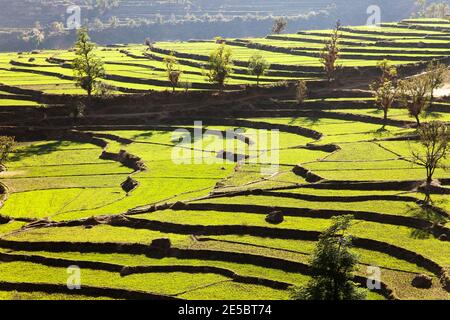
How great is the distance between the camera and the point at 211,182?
59.7 metres

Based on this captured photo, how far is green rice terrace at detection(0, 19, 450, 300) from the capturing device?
3978 centimetres

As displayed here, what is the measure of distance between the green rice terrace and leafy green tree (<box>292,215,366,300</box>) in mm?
5716

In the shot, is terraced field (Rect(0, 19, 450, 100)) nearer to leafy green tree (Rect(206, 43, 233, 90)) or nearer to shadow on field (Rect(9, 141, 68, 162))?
leafy green tree (Rect(206, 43, 233, 90))

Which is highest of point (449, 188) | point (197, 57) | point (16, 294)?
point (197, 57)

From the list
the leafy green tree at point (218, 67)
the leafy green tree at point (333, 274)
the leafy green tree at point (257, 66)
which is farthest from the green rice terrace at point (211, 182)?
the leafy green tree at point (333, 274)

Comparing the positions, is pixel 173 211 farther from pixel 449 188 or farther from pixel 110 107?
pixel 110 107

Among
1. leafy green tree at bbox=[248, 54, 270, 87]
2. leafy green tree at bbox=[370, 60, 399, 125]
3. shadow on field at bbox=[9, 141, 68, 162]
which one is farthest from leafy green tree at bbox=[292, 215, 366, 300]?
leafy green tree at bbox=[248, 54, 270, 87]

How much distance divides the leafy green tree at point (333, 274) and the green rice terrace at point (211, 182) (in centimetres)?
572

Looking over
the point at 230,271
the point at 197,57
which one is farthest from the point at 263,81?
the point at 230,271

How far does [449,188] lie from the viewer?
50.0m

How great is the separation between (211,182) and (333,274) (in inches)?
1180

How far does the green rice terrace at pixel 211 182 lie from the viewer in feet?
131

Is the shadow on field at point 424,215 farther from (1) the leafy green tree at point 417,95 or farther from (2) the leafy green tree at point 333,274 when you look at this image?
(1) the leafy green tree at point 417,95

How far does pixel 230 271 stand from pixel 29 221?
19.5 m
